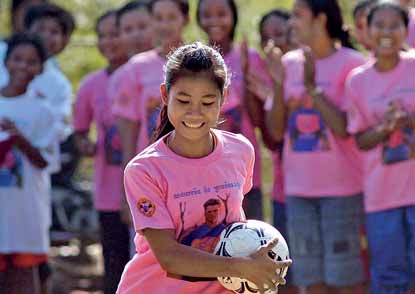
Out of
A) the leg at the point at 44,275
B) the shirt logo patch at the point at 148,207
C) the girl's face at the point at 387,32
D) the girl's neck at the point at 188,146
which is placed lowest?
the leg at the point at 44,275

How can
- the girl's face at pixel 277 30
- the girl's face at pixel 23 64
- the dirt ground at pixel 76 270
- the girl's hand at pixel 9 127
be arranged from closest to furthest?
the girl's hand at pixel 9 127, the girl's face at pixel 23 64, the girl's face at pixel 277 30, the dirt ground at pixel 76 270

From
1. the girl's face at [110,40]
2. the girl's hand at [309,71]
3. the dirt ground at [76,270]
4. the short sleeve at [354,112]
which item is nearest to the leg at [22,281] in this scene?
the girl's face at [110,40]

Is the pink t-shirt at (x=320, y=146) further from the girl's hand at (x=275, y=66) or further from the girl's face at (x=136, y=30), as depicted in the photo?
the girl's face at (x=136, y=30)

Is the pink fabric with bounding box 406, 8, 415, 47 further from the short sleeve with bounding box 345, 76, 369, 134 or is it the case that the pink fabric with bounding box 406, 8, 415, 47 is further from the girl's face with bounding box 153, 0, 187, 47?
the girl's face with bounding box 153, 0, 187, 47

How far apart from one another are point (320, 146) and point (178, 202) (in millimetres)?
2578

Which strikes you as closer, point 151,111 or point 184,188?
point 184,188

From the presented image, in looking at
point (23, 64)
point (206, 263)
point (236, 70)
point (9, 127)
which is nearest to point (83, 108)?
point (23, 64)

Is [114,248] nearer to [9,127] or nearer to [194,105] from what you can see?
[9,127]

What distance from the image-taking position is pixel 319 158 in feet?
23.3

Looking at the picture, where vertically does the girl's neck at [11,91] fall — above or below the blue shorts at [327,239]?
above

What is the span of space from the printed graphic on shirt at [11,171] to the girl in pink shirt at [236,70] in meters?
1.28

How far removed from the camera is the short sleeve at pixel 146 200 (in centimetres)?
463

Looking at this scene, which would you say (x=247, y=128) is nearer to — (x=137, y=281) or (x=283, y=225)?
(x=283, y=225)

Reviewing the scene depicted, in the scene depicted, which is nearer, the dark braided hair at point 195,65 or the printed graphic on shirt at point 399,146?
the dark braided hair at point 195,65
